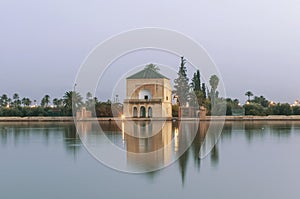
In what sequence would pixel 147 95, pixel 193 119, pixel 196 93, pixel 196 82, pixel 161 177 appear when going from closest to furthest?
pixel 161 177
pixel 193 119
pixel 196 93
pixel 147 95
pixel 196 82

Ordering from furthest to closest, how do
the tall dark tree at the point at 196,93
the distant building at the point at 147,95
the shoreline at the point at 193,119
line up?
the distant building at the point at 147,95
the tall dark tree at the point at 196,93
the shoreline at the point at 193,119

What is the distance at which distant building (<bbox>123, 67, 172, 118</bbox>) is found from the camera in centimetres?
3375

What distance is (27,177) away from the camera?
783 centimetres

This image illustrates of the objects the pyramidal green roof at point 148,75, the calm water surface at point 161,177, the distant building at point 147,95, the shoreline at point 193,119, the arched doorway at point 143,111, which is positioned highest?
the pyramidal green roof at point 148,75

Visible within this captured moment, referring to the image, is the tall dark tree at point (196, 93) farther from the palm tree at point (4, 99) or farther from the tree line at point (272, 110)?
the palm tree at point (4, 99)

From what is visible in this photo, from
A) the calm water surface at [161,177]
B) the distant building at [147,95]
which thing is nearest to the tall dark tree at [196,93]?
the distant building at [147,95]

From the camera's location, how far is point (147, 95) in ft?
116

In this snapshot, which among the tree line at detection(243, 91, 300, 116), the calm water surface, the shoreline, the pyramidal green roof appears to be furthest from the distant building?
the calm water surface

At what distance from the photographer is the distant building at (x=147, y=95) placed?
33750mm

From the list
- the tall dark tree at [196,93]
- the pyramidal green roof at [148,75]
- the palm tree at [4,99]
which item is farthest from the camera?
the palm tree at [4,99]

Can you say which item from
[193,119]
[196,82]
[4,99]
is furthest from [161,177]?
[4,99]

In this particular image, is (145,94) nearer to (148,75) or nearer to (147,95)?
(147,95)

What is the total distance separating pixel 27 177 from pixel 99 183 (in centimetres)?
158

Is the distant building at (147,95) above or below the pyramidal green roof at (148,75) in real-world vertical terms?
below
